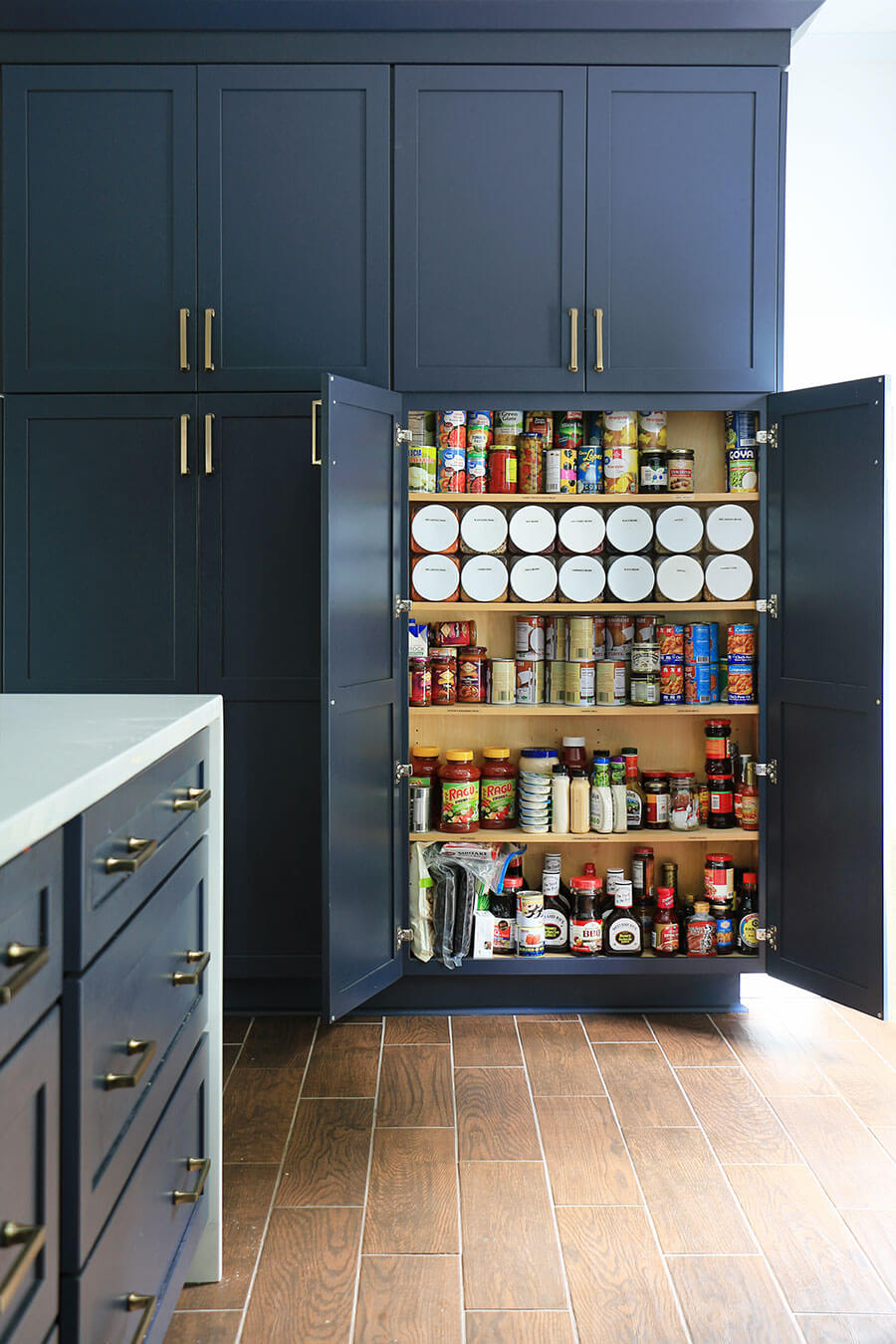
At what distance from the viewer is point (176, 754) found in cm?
142

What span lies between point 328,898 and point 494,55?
232 cm

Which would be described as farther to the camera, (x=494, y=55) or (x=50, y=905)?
(x=494, y=55)

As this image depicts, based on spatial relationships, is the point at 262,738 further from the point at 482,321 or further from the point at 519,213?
the point at 519,213

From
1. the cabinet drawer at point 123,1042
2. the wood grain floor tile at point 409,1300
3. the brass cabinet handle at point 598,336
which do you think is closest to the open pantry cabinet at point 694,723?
the brass cabinet handle at point 598,336

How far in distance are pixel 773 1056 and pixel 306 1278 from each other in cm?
144

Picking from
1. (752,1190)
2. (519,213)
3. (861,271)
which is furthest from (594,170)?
(752,1190)

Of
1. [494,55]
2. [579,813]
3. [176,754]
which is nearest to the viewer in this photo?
[176,754]

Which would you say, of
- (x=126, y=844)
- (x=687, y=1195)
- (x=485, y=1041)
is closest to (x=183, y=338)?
(x=126, y=844)

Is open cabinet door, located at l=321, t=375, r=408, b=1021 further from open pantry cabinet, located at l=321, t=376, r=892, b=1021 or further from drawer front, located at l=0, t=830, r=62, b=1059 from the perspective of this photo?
drawer front, located at l=0, t=830, r=62, b=1059

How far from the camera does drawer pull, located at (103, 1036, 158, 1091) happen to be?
43.6 inches

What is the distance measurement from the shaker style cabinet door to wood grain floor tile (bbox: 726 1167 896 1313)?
189 centimetres

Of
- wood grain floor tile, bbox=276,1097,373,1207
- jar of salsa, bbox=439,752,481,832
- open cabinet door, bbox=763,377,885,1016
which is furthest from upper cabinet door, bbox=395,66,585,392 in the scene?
wood grain floor tile, bbox=276,1097,373,1207

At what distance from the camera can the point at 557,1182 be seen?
2076 mm

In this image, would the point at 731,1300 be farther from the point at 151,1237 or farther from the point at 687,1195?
the point at 151,1237
